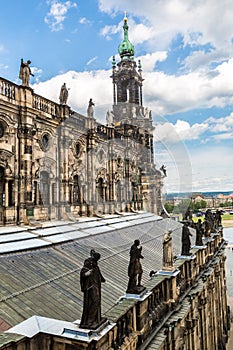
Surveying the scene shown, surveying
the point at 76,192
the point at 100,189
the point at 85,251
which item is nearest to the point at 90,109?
the point at 76,192

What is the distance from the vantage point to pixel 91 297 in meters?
8.54

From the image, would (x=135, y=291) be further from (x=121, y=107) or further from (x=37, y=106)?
(x=121, y=107)

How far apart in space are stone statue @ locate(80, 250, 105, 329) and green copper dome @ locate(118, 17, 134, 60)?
47.0 meters

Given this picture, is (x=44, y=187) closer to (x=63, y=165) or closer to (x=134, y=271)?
(x=63, y=165)

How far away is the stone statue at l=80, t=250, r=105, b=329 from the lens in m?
8.48

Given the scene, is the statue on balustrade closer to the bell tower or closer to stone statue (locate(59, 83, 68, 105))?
stone statue (locate(59, 83, 68, 105))

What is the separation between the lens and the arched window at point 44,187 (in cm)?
2519

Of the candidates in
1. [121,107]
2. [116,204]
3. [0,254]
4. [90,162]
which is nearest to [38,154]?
[90,162]

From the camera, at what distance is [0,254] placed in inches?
595

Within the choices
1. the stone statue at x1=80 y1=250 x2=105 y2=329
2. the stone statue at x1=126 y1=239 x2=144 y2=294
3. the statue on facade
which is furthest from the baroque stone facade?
the stone statue at x1=80 y1=250 x2=105 y2=329

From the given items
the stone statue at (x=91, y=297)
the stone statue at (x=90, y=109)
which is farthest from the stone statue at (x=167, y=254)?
the stone statue at (x=90, y=109)

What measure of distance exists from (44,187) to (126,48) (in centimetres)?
3458

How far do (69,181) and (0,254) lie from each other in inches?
507

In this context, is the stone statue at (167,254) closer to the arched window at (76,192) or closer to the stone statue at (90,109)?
the arched window at (76,192)
